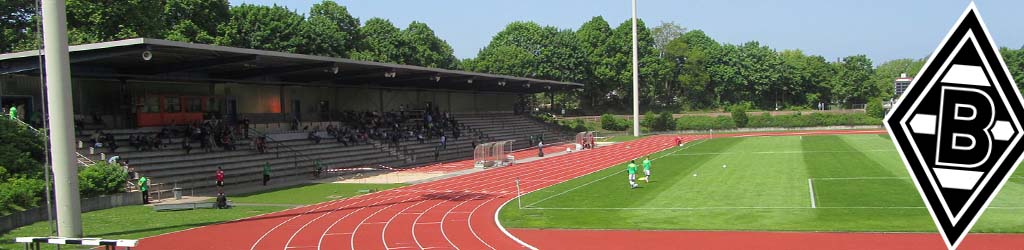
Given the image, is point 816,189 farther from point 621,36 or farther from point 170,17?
point 621,36

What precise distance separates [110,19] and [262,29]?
52.3 ft

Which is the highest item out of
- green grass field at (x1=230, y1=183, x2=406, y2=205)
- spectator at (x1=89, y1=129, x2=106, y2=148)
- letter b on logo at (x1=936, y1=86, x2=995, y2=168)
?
letter b on logo at (x1=936, y1=86, x2=995, y2=168)

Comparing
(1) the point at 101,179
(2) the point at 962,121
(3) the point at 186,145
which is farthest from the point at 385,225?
(2) the point at 962,121

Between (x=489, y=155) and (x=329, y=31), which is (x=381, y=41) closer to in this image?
(x=329, y=31)

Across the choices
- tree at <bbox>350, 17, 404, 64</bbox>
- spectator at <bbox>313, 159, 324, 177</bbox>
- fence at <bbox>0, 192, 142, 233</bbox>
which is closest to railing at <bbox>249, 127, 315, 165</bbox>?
spectator at <bbox>313, 159, 324, 177</bbox>

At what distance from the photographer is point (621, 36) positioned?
94.9m

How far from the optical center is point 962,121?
9.73ft

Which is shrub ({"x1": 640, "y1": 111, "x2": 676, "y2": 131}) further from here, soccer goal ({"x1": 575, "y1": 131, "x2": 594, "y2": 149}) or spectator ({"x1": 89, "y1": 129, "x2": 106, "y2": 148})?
spectator ({"x1": 89, "y1": 129, "x2": 106, "y2": 148})

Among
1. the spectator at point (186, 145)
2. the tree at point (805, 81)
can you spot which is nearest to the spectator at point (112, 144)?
the spectator at point (186, 145)

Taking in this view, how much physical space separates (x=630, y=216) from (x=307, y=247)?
8627 mm

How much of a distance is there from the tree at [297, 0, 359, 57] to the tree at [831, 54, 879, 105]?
66.1 metres

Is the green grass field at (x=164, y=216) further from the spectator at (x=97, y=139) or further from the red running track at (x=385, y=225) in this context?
the spectator at (x=97, y=139)

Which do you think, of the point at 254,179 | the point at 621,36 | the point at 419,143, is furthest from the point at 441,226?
the point at 621,36

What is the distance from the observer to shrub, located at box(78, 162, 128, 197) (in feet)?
77.6
